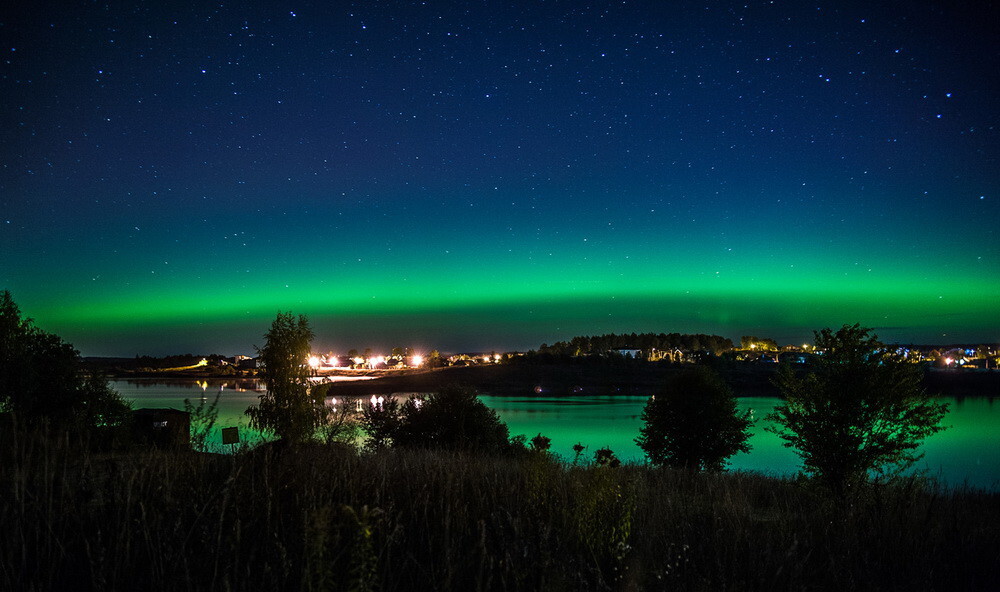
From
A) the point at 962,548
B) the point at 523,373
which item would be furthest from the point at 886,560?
the point at 523,373

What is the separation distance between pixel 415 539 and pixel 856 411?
42.0 feet

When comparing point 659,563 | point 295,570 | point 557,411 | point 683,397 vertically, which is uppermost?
point 295,570

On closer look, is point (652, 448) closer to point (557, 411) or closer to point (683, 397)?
point (683, 397)

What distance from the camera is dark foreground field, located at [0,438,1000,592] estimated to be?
331cm

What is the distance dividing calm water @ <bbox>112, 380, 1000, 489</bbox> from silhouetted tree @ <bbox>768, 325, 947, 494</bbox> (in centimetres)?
1612

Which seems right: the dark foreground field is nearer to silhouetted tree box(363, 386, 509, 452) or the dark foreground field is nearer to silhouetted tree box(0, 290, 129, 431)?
silhouetted tree box(0, 290, 129, 431)

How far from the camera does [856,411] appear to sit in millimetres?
13305

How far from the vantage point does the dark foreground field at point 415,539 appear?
10.9ft

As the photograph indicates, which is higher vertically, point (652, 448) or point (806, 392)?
point (806, 392)

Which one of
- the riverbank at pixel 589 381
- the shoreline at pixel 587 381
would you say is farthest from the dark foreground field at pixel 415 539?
the riverbank at pixel 589 381

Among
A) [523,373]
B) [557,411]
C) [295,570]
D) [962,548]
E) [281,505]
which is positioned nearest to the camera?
[295,570]

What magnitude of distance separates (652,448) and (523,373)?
314ft

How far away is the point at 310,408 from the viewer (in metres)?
24.3

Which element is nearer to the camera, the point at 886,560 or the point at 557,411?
the point at 886,560
